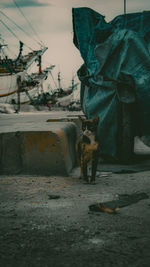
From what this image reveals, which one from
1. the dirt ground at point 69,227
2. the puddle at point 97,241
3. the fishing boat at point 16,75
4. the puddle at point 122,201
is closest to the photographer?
the dirt ground at point 69,227

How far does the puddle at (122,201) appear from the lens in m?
2.60

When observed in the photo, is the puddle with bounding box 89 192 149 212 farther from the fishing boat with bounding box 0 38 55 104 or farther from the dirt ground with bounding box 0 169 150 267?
the fishing boat with bounding box 0 38 55 104

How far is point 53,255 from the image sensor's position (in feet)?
5.74

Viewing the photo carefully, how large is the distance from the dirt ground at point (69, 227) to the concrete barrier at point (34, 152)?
434mm

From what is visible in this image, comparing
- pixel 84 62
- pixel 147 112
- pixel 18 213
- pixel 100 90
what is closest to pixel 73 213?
pixel 18 213

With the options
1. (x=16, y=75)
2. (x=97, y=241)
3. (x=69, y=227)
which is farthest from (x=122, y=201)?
(x=16, y=75)

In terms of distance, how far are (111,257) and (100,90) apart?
146 inches

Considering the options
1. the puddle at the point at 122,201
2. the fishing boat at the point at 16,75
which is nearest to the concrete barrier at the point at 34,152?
the puddle at the point at 122,201

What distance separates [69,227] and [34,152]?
1.88 m

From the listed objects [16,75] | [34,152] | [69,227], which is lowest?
[16,75]

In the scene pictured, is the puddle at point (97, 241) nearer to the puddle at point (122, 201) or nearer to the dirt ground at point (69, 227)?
the dirt ground at point (69, 227)

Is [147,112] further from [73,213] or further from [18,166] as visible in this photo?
[73,213]

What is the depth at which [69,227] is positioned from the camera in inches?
86.1

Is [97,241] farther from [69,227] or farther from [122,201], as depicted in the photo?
[122,201]
